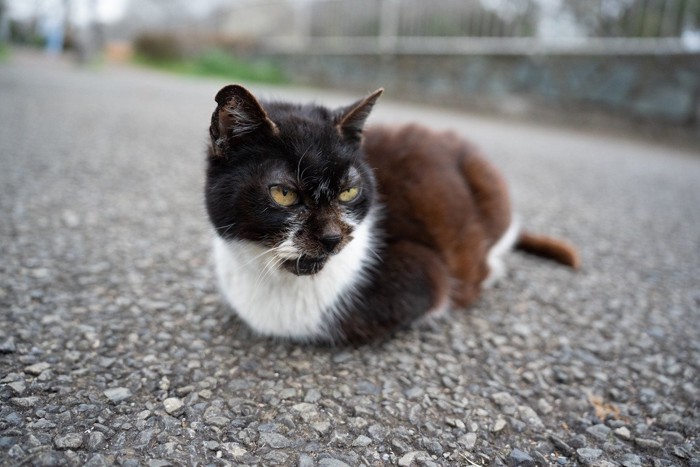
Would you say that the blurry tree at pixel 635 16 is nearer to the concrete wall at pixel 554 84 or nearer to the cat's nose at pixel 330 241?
the concrete wall at pixel 554 84

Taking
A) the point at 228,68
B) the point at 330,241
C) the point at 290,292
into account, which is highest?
the point at 228,68

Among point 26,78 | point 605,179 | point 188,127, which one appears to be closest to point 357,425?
point 605,179

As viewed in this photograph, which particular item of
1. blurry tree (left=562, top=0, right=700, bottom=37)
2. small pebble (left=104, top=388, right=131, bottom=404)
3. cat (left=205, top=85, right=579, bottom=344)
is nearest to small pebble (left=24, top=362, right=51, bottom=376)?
small pebble (left=104, top=388, right=131, bottom=404)

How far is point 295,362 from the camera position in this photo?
1.85 metres

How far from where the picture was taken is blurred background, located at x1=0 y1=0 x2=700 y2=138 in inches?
302

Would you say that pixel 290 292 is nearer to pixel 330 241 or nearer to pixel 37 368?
pixel 330 241

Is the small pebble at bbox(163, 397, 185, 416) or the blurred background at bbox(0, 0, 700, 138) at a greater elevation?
the blurred background at bbox(0, 0, 700, 138)

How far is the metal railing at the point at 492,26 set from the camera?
25.3 ft

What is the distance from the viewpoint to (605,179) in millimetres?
5500

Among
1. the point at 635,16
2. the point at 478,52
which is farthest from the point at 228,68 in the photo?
the point at 635,16

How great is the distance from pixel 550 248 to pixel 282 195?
2066 millimetres

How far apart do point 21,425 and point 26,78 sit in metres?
8.77

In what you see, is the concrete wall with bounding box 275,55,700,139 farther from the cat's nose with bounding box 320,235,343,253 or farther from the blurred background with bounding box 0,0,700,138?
the cat's nose with bounding box 320,235,343,253

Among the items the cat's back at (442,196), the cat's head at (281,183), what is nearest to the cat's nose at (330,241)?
the cat's head at (281,183)
